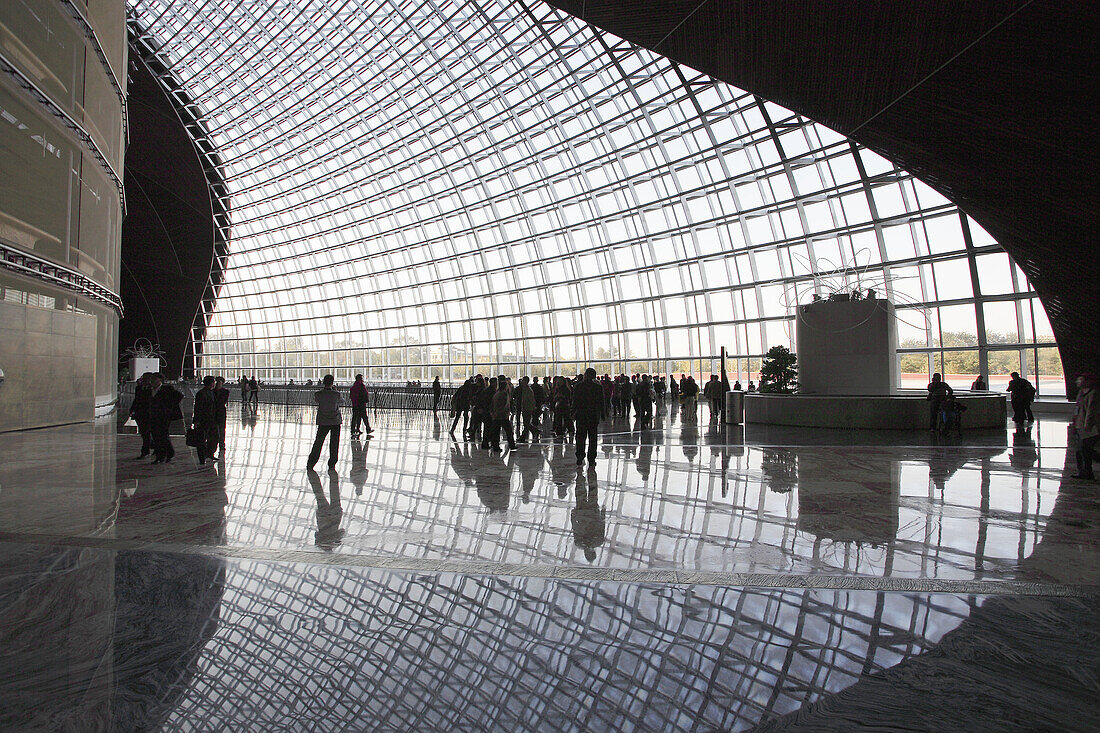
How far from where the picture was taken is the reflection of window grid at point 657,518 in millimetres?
4406

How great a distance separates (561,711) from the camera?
241cm

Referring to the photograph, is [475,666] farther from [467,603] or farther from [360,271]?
[360,271]

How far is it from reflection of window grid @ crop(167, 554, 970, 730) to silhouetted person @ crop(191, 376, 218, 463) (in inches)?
256

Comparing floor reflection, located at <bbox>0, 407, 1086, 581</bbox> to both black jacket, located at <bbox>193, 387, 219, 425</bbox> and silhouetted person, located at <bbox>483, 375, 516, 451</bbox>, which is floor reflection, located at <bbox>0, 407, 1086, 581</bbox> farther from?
black jacket, located at <bbox>193, 387, 219, 425</bbox>

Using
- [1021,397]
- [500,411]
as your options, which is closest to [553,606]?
[500,411]

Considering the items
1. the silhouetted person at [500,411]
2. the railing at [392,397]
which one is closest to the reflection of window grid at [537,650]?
the silhouetted person at [500,411]

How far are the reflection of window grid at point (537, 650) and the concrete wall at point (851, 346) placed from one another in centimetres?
1326

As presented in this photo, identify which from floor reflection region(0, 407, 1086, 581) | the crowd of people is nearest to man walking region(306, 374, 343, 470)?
the crowd of people

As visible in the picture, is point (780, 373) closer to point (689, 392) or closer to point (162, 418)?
point (689, 392)

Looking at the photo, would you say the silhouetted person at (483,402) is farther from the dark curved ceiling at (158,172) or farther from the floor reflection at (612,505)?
the dark curved ceiling at (158,172)

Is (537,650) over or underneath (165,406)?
underneath

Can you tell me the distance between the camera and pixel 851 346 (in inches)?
619

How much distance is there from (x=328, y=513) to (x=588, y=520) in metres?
2.41

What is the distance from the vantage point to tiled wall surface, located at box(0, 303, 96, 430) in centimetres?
1289
